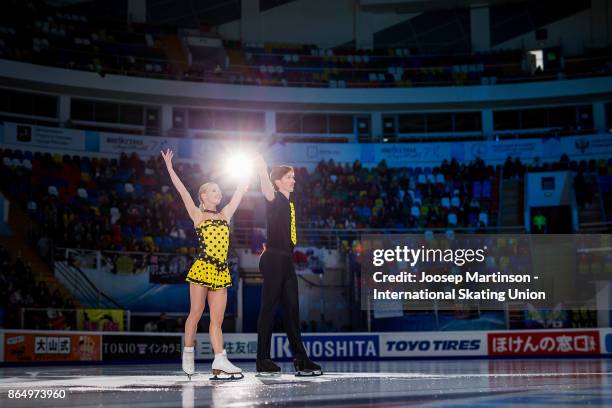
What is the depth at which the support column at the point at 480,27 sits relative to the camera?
149 ft

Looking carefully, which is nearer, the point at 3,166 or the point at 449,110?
the point at 3,166

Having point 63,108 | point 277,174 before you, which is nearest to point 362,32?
point 63,108

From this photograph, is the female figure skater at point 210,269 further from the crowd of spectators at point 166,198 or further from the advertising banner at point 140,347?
the crowd of spectators at point 166,198

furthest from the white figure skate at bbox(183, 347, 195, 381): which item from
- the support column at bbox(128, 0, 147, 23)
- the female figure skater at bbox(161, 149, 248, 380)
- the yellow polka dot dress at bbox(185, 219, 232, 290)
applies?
the support column at bbox(128, 0, 147, 23)

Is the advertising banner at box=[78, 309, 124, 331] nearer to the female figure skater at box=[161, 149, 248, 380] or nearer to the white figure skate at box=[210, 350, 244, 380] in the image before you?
the female figure skater at box=[161, 149, 248, 380]

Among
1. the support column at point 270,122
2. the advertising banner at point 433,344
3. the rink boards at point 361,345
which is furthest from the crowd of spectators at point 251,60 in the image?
the advertising banner at point 433,344

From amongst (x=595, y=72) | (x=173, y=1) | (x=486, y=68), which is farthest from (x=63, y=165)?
(x=595, y=72)

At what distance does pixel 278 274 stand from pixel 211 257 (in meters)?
0.77

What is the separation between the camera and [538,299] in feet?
81.7

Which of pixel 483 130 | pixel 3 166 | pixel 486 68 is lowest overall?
pixel 3 166

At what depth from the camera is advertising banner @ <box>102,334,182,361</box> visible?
2311 cm

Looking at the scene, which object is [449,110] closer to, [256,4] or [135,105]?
[256,4]

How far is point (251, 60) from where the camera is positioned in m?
42.8

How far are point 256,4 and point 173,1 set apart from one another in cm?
465
